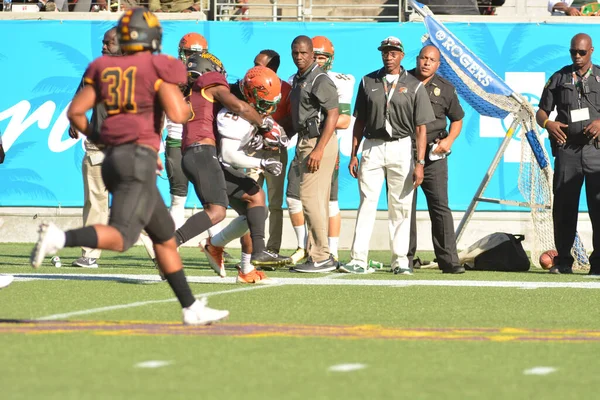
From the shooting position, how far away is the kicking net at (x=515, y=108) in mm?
12492

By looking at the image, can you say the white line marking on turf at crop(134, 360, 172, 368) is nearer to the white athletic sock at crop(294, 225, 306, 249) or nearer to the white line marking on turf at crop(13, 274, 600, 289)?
the white line marking on turf at crop(13, 274, 600, 289)

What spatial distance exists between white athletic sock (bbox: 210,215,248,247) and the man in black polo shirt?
1363 millimetres

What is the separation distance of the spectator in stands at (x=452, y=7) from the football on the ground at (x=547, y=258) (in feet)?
15.2

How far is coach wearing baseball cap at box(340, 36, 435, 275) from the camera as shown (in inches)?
427

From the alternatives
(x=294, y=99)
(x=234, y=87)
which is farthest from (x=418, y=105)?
(x=234, y=87)

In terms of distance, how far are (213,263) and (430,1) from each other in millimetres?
7232

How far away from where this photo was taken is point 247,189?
31.9 ft

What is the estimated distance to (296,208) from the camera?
12.0 meters

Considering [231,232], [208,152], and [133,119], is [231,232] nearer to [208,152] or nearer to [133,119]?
[208,152]

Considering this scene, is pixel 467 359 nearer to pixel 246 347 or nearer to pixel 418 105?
pixel 246 347

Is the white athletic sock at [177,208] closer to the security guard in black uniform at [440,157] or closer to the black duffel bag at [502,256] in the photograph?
the security guard in black uniform at [440,157]

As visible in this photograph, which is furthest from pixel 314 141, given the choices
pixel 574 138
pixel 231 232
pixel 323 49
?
pixel 574 138

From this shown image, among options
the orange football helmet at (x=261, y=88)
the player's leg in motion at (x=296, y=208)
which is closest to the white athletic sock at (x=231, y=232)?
the orange football helmet at (x=261, y=88)

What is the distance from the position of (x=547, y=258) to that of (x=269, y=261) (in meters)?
3.11
